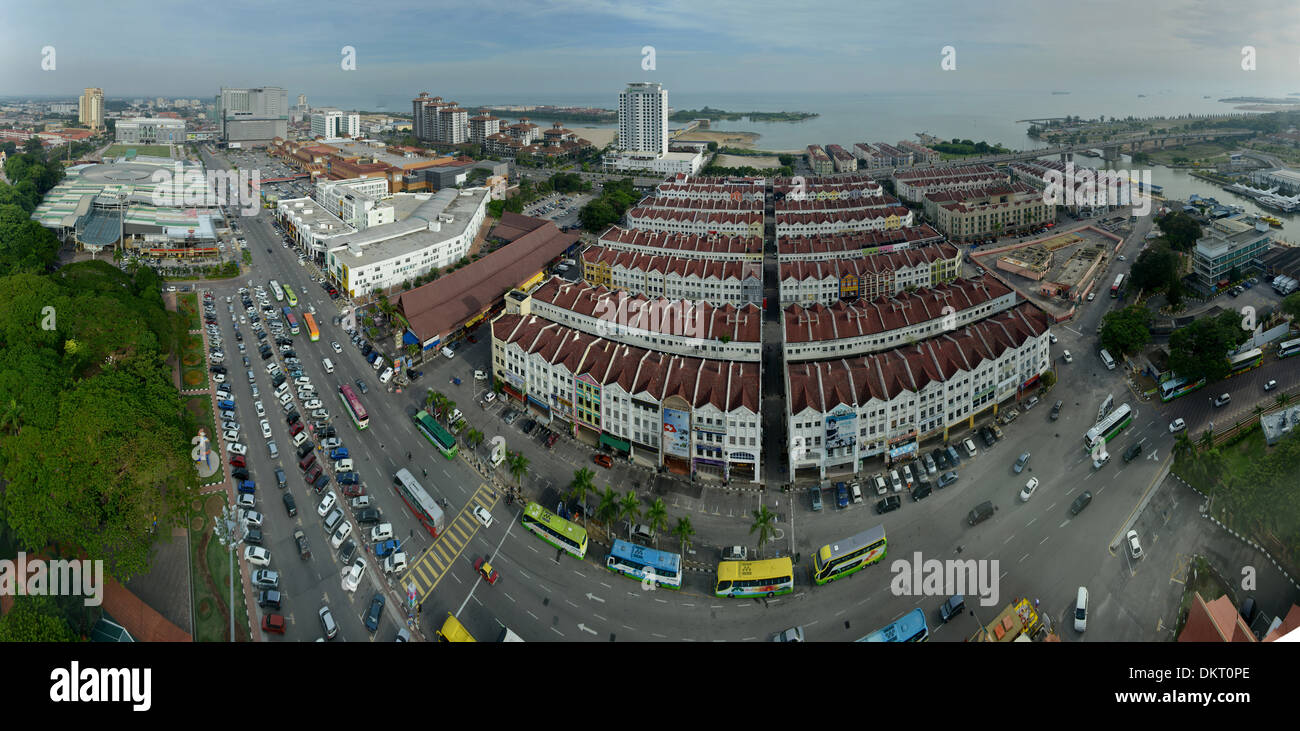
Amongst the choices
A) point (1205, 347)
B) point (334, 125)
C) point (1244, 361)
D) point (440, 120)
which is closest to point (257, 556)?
point (1205, 347)

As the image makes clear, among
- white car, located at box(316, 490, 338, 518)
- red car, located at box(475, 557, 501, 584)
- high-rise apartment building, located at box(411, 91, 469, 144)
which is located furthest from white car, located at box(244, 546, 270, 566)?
high-rise apartment building, located at box(411, 91, 469, 144)

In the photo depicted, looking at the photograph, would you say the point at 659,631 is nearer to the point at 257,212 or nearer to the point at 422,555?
the point at 422,555

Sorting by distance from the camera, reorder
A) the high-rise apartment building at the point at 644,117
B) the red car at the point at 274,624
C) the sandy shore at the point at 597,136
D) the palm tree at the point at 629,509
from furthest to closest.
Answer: the sandy shore at the point at 597,136
the high-rise apartment building at the point at 644,117
the palm tree at the point at 629,509
the red car at the point at 274,624

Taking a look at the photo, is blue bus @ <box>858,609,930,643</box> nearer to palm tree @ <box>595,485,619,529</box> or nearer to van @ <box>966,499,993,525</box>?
van @ <box>966,499,993,525</box>

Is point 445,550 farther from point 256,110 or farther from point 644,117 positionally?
point 256,110

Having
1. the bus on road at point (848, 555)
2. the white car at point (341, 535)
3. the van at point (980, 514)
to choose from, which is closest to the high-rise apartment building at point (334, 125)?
the white car at point (341, 535)

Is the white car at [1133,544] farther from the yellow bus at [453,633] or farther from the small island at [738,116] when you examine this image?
the small island at [738,116]
